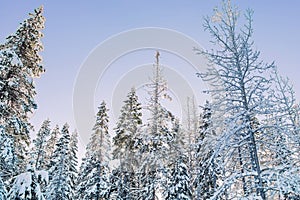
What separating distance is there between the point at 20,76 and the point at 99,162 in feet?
50.7

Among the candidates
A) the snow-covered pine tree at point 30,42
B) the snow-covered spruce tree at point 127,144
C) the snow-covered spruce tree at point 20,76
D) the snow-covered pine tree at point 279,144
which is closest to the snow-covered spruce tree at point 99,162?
the snow-covered spruce tree at point 127,144

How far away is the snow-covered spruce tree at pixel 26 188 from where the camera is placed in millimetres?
9512

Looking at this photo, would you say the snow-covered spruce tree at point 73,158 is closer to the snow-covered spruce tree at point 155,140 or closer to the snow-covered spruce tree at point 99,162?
the snow-covered spruce tree at point 99,162

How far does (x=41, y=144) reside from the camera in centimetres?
3262

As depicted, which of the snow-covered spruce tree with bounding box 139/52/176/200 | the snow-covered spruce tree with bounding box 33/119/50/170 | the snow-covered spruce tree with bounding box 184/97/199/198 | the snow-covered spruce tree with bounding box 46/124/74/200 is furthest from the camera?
the snow-covered spruce tree with bounding box 33/119/50/170

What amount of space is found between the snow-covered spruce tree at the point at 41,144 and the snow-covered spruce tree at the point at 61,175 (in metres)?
2.58

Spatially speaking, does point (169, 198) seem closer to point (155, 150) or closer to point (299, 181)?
point (155, 150)

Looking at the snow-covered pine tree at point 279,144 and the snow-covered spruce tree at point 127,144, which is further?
the snow-covered spruce tree at point 127,144

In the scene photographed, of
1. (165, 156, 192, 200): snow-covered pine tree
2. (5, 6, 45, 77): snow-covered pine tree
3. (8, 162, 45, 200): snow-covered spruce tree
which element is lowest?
(8, 162, 45, 200): snow-covered spruce tree

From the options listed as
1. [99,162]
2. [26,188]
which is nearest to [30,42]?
[26,188]

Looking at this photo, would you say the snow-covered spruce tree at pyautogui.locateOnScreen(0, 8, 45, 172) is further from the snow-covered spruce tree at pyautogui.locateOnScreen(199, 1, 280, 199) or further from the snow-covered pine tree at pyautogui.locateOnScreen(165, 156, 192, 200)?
the snow-covered pine tree at pyautogui.locateOnScreen(165, 156, 192, 200)

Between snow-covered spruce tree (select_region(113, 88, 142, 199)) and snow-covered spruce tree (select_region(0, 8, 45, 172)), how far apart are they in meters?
10.2

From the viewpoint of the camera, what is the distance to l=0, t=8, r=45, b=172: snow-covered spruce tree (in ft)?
37.6

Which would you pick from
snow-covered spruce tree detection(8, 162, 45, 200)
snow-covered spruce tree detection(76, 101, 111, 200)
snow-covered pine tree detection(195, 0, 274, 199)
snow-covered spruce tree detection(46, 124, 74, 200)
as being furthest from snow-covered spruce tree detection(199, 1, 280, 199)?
snow-covered spruce tree detection(46, 124, 74, 200)
